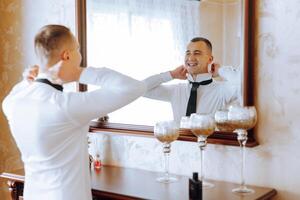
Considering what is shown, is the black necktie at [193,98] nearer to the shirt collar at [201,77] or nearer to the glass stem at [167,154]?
the shirt collar at [201,77]

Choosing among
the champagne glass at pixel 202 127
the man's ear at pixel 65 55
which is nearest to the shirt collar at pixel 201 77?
the champagne glass at pixel 202 127

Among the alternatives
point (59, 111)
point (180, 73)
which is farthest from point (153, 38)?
point (59, 111)

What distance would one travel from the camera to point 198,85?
2.22 metres

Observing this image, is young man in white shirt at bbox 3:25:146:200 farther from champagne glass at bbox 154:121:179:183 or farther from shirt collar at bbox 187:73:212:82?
shirt collar at bbox 187:73:212:82

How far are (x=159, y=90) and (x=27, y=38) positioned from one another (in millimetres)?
1126

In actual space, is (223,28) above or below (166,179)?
above

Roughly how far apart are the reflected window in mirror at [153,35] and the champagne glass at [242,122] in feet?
0.69

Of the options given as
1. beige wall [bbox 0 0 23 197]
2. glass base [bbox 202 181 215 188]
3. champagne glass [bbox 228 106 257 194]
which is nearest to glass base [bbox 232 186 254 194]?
champagne glass [bbox 228 106 257 194]

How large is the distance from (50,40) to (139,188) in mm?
762

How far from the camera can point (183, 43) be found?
2.24 meters

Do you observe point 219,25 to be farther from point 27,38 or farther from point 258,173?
point 27,38

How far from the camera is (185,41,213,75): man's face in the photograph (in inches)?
85.4

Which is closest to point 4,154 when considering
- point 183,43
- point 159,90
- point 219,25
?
point 159,90

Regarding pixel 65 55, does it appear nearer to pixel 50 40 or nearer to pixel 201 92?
pixel 50 40
